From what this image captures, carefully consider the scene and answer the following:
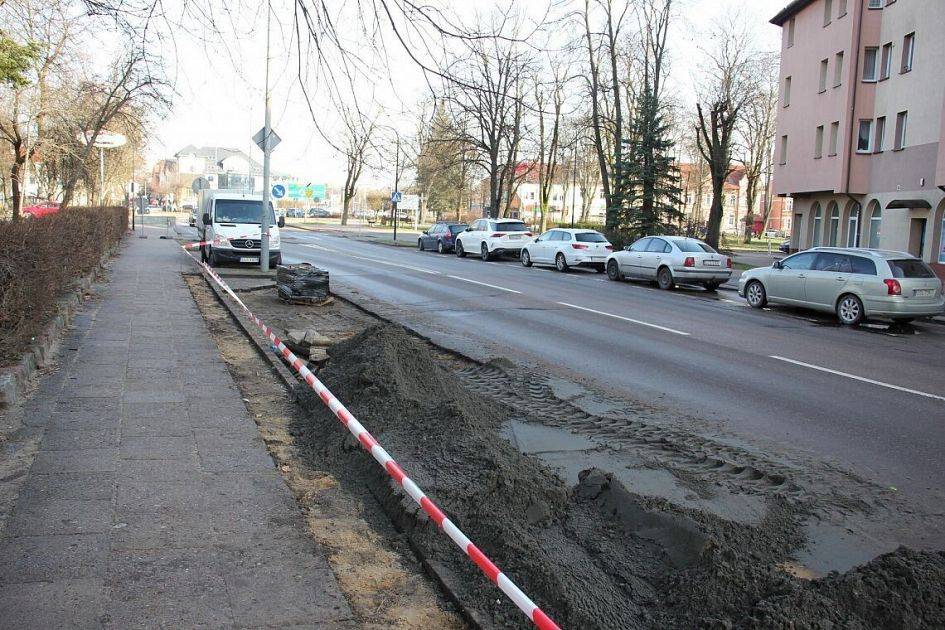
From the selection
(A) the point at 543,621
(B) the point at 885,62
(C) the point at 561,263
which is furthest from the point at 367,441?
(B) the point at 885,62

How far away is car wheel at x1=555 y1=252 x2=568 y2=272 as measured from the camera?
28578 mm

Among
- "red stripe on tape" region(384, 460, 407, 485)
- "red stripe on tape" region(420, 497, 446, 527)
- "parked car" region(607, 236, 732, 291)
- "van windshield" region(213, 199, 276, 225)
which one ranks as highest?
"van windshield" region(213, 199, 276, 225)

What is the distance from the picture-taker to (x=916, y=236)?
28719 mm

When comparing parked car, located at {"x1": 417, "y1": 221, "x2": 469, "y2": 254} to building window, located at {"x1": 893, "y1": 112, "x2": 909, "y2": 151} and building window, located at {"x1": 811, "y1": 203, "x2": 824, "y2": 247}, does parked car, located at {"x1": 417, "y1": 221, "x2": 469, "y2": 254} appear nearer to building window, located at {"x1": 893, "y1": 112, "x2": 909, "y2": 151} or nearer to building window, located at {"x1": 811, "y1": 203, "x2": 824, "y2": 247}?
building window, located at {"x1": 811, "y1": 203, "x2": 824, "y2": 247}

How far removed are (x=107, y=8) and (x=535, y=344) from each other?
7.30 meters

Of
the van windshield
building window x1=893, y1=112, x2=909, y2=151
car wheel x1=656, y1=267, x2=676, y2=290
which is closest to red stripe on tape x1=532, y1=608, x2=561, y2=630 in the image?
car wheel x1=656, y1=267, x2=676, y2=290

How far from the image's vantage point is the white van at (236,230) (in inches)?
927

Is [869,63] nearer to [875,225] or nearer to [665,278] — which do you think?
[875,225]

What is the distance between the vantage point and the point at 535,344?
38.4 ft

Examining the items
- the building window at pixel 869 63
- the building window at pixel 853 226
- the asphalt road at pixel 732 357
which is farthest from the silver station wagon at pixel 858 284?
the building window at pixel 869 63

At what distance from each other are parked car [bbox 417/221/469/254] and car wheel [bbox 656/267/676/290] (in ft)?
53.2

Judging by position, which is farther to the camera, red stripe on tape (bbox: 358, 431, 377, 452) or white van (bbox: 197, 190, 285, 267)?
white van (bbox: 197, 190, 285, 267)

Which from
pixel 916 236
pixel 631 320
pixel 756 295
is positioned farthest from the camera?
pixel 916 236

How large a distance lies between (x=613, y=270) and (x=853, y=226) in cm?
1418
